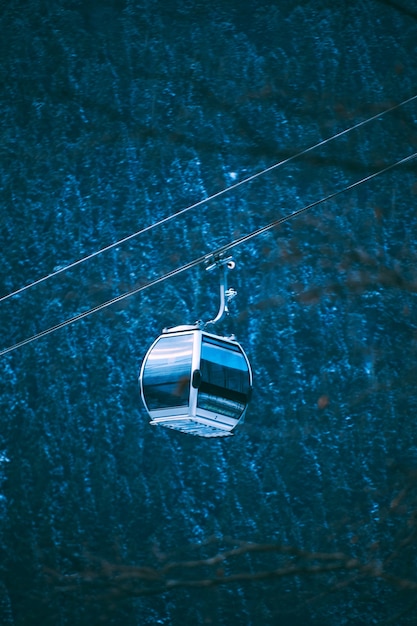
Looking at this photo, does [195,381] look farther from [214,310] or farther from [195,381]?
[214,310]

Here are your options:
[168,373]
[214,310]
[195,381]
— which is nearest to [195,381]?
[195,381]

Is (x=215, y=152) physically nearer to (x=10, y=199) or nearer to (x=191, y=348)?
(x=10, y=199)

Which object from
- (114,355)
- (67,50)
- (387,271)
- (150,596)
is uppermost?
(67,50)

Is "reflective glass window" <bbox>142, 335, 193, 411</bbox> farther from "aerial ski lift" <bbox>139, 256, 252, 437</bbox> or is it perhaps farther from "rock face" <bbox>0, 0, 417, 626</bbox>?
"rock face" <bbox>0, 0, 417, 626</bbox>

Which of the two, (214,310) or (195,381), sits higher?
(214,310)

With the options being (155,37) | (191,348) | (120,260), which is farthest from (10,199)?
(191,348)
